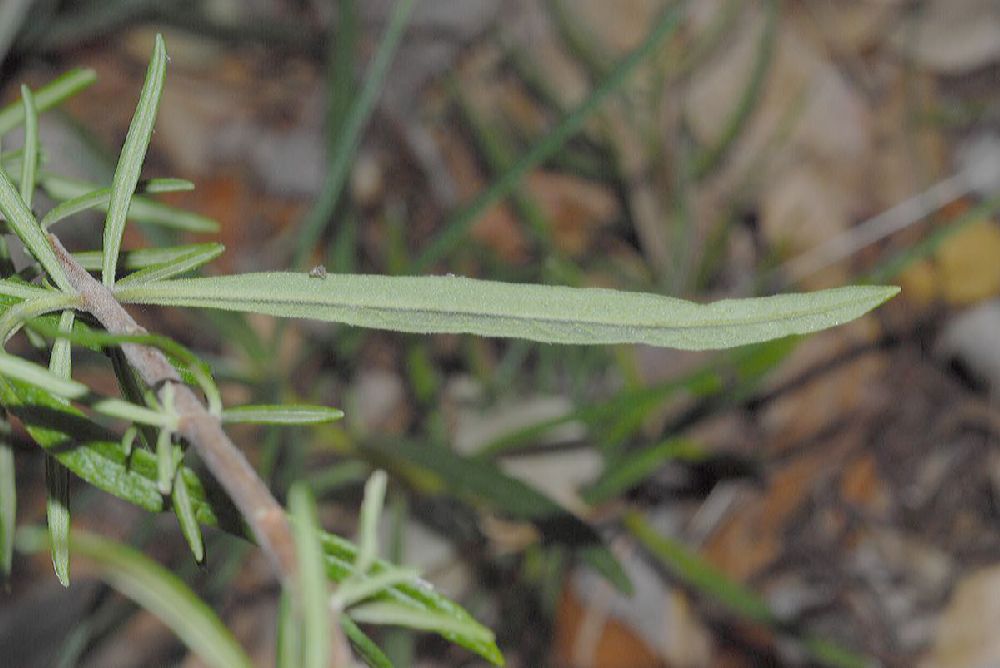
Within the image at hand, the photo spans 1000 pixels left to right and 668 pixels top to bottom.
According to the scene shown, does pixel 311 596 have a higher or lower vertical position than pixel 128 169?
lower

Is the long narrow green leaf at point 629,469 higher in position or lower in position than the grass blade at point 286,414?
Answer: higher

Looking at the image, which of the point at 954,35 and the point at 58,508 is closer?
the point at 58,508

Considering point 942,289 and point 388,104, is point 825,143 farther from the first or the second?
point 388,104

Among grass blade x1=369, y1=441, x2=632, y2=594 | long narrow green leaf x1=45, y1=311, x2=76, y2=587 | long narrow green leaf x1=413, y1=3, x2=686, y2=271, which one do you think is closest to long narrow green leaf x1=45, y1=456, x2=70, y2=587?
long narrow green leaf x1=45, y1=311, x2=76, y2=587

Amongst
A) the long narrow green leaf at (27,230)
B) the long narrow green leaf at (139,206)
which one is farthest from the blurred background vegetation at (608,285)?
the long narrow green leaf at (27,230)

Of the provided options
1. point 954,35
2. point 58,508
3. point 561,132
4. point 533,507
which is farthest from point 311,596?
point 954,35

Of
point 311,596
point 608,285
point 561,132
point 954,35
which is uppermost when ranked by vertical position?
point 954,35

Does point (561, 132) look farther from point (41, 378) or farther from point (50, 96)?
point (41, 378)

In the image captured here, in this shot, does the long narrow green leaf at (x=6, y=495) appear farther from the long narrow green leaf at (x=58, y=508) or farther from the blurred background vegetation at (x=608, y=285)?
the blurred background vegetation at (x=608, y=285)
